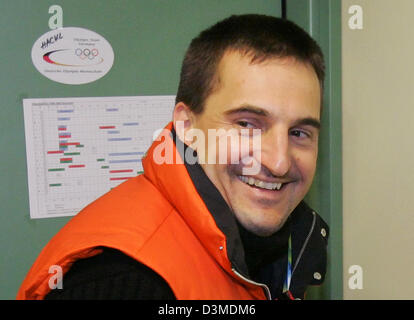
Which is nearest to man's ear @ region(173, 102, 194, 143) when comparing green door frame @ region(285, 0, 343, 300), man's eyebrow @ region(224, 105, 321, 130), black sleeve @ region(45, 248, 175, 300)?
man's eyebrow @ region(224, 105, 321, 130)

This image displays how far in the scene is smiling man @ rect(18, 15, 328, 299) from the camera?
0.72 m

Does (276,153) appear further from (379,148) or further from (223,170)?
(379,148)

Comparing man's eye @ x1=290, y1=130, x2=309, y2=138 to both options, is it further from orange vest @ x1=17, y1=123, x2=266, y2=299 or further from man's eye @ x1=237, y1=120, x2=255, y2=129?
orange vest @ x1=17, y1=123, x2=266, y2=299

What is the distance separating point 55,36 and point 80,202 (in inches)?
18.6

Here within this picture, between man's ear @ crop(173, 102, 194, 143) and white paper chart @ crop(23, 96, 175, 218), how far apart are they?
1.28ft

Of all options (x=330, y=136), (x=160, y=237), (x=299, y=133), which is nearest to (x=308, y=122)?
(x=299, y=133)

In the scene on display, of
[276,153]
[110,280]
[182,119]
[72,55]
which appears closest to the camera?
[110,280]

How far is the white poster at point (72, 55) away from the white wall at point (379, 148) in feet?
2.34

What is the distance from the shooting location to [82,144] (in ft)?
4.06

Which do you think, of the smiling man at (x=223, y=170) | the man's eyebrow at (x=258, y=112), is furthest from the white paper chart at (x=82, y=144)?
the man's eyebrow at (x=258, y=112)

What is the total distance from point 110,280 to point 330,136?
87 centimetres

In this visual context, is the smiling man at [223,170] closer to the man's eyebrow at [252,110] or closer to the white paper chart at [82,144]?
the man's eyebrow at [252,110]

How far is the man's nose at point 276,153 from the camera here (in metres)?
0.79

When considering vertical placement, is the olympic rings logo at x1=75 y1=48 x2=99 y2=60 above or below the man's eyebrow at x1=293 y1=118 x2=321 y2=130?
above
